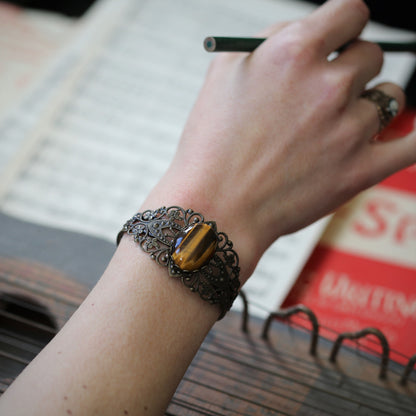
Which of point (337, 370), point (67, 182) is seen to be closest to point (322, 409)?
point (337, 370)

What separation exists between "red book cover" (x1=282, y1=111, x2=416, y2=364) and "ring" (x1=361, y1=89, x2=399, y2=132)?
0.25m

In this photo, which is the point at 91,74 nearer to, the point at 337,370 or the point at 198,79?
the point at 198,79

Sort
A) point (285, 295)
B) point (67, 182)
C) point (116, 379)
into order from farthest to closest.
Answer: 1. point (67, 182)
2. point (285, 295)
3. point (116, 379)

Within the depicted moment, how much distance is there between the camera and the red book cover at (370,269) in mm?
625

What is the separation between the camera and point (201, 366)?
463 millimetres

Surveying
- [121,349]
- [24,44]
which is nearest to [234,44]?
[121,349]

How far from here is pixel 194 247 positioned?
0.36m

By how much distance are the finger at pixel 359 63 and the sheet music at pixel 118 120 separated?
11.0 inches

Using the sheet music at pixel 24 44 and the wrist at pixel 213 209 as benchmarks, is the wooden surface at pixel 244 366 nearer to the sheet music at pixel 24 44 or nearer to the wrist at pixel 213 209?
the wrist at pixel 213 209

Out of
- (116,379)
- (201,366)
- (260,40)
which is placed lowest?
(201,366)

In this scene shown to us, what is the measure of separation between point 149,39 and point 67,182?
1.46 ft

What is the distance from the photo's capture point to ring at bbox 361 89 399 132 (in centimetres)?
51

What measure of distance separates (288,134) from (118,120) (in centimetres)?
51

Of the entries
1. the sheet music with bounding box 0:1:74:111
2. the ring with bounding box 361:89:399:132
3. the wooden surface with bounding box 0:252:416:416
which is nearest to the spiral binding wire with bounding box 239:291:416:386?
the wooden surface with bounding box 0:252:416:416
